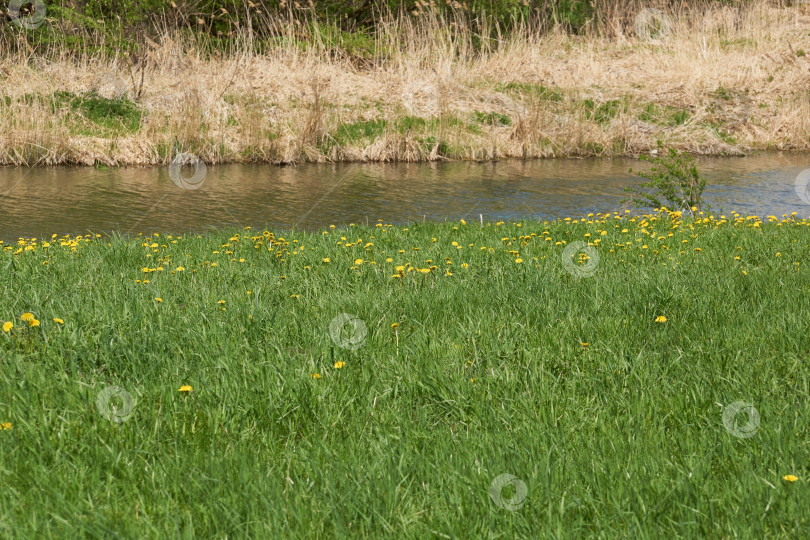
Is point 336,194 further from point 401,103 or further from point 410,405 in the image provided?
point 410,405

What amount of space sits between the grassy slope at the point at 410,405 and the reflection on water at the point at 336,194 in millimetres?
5756

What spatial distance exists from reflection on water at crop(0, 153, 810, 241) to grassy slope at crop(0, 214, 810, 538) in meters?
5.76

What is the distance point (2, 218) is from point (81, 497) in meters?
9.70

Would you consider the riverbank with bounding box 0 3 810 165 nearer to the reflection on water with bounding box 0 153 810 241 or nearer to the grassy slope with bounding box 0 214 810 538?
the reflection on water with bounding box 0 153 810 241

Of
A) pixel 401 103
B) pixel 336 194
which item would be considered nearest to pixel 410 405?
pixel 336 194

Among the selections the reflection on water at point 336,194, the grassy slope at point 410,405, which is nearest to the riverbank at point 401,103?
the reflection on water at point 336,194

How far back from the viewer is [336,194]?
1320 centimetres

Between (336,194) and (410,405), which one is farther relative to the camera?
(336,194)

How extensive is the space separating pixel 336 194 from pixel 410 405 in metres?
10.3

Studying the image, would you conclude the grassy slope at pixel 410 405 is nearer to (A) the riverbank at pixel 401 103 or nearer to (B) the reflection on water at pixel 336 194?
(B) the reflection on water at pixel 336 194

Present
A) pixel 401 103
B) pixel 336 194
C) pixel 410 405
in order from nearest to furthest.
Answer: pixel 410 405 → pixel 336 194 → pixel 401 103

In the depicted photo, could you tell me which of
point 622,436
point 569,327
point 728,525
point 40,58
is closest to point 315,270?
point 569,327

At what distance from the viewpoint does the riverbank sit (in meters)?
16.4

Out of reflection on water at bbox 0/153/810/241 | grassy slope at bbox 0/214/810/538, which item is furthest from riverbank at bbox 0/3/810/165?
grassy slope at bbox 0/214/810/538
